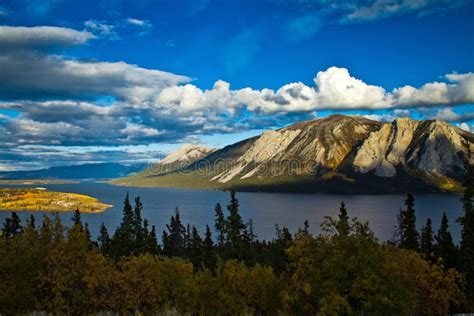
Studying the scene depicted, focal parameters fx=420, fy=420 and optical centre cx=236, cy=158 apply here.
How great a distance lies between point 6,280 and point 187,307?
13956 mm

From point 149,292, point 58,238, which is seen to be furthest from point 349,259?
point 58,238

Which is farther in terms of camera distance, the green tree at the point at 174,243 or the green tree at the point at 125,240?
the green tree at the point at 174,243

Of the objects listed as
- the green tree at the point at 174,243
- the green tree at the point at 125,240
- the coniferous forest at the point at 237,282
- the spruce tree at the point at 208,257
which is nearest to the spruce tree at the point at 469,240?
the coniferous forest at the point at 237,282

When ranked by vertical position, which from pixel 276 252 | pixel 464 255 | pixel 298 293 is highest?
pixel 298 293

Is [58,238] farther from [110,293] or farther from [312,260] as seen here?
[312,260]

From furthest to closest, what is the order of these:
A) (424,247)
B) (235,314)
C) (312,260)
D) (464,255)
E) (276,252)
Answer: (276,252)
(424,247)
(464,255)
(235,314)
(312,260)

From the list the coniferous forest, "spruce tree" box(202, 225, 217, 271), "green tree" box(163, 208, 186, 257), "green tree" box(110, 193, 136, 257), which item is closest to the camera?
the coniferous forest

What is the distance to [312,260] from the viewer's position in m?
28.8

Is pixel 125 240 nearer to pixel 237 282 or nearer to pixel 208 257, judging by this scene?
pixel 208 257

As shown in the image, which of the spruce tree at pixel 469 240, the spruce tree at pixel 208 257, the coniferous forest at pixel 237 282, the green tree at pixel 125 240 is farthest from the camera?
the green tree at pixel 125 240

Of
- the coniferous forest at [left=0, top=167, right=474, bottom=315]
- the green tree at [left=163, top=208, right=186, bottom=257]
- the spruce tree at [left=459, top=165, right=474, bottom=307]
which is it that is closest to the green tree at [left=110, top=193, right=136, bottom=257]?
the green tree at [left=163, top=208, right=186, bottom=257]

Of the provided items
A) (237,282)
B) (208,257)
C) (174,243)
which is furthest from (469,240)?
(174,243)

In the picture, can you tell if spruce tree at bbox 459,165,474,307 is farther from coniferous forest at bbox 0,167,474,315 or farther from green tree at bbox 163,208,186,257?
green tree at bbox 163,208,186,257

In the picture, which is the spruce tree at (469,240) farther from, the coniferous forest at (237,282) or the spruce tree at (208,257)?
the spruce tree at (208,257)
